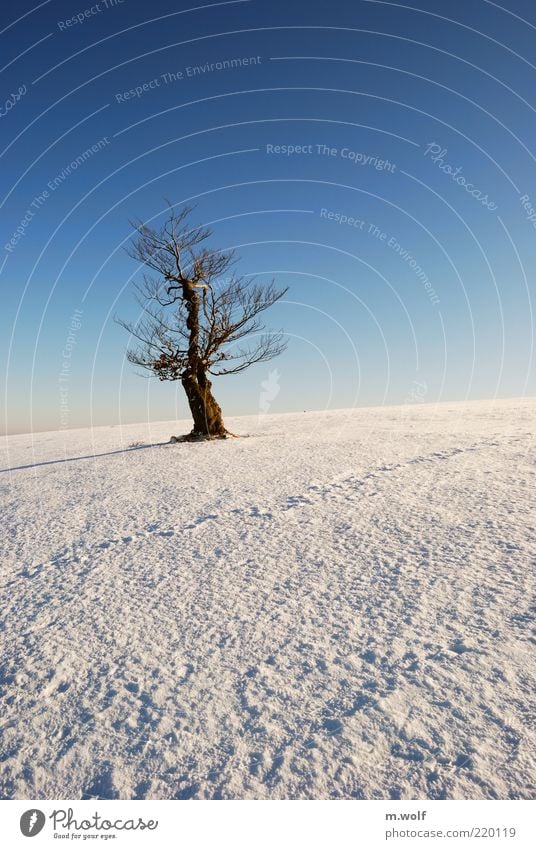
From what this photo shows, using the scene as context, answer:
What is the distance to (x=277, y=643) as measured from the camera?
3617mm

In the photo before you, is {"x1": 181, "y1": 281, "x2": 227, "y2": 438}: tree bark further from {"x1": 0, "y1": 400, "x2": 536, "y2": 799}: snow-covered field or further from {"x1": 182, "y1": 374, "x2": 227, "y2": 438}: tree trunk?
{"x1": 0, "y1": 400, "x2": 536, "y2": 799}: snow-covered field

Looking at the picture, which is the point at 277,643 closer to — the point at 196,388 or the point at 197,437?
the point at 197,437

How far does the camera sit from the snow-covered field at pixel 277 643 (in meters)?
2.54

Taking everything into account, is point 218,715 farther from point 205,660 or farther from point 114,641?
point 114,641

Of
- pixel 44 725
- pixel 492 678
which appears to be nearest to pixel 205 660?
pixel 44 725

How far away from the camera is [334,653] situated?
345 centimetres
